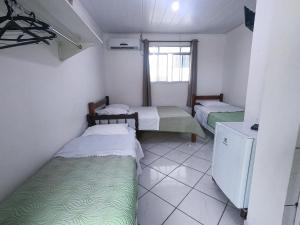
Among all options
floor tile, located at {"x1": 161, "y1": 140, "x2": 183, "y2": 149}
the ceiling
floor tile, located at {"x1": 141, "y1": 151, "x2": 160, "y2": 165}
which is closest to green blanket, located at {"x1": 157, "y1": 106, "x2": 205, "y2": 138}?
floor tile, located at {"x1": 161, "y1": 140, "x2": 183, "y2": 149}

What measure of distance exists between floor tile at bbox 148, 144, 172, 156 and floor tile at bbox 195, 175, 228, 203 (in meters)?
0.90

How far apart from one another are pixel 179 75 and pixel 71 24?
3349 mm

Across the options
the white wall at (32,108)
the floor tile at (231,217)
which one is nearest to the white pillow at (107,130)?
the white wall at (32,108)

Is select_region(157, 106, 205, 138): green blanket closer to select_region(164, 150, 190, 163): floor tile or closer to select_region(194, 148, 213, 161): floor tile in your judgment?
select_region(194, 148, 213, 161): floor tile

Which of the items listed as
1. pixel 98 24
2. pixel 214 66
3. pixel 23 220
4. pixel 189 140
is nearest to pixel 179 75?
pixel 214 66

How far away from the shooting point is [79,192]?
1.06 meters

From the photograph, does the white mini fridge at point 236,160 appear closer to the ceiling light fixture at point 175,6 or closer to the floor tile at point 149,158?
the floor tile at point 149,158

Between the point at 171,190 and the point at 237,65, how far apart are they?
10.5ft

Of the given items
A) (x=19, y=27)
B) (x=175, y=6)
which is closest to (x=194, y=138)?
(x=175, y=6)

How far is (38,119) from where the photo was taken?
4.61 feet

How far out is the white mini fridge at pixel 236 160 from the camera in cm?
140

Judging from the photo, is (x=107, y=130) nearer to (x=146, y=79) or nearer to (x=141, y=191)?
(x=141, y=191)

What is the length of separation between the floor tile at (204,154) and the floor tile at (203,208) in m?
0.96

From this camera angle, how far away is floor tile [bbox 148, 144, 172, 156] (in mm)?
2930
